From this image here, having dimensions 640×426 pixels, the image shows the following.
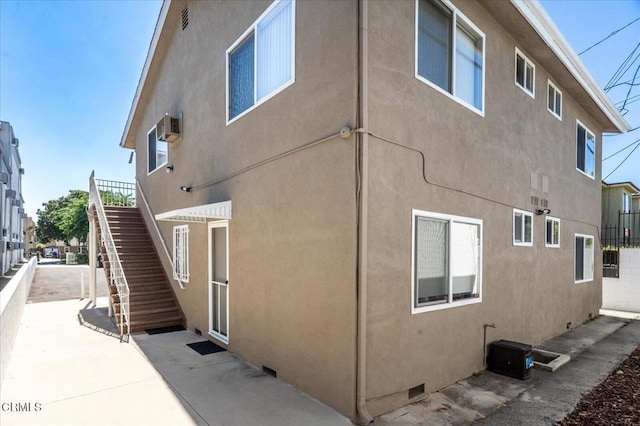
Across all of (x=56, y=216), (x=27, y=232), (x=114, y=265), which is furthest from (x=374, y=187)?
(x=56, y=216)

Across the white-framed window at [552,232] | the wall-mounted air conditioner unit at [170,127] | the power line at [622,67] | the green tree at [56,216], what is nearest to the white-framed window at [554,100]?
the power line at [622,67]

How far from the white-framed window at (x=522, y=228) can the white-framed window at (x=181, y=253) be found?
313 inches

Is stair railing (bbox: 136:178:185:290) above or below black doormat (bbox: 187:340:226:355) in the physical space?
above

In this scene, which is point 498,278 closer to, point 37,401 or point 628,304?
point 37,401

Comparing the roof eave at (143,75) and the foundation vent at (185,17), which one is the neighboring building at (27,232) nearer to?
the roof eave at (143,75)

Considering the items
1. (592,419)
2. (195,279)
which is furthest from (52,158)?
(592,419)

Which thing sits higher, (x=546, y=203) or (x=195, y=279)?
(x=546, y=203)

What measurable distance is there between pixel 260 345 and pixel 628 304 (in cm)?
1401

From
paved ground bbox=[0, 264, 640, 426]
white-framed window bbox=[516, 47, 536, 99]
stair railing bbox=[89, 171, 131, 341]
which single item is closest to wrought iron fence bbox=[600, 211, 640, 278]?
paved ground bbox=[0, 264, 640, 426]

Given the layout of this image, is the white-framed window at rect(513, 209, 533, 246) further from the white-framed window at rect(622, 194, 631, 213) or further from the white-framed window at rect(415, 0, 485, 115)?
the white-framed window at rect(622, 194, 631, 213)

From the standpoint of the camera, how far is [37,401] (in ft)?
15.7

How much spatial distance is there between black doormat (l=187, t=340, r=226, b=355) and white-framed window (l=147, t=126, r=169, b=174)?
6439 mm

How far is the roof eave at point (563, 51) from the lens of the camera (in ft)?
22.2

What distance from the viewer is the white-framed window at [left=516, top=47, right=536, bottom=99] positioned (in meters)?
7.80
